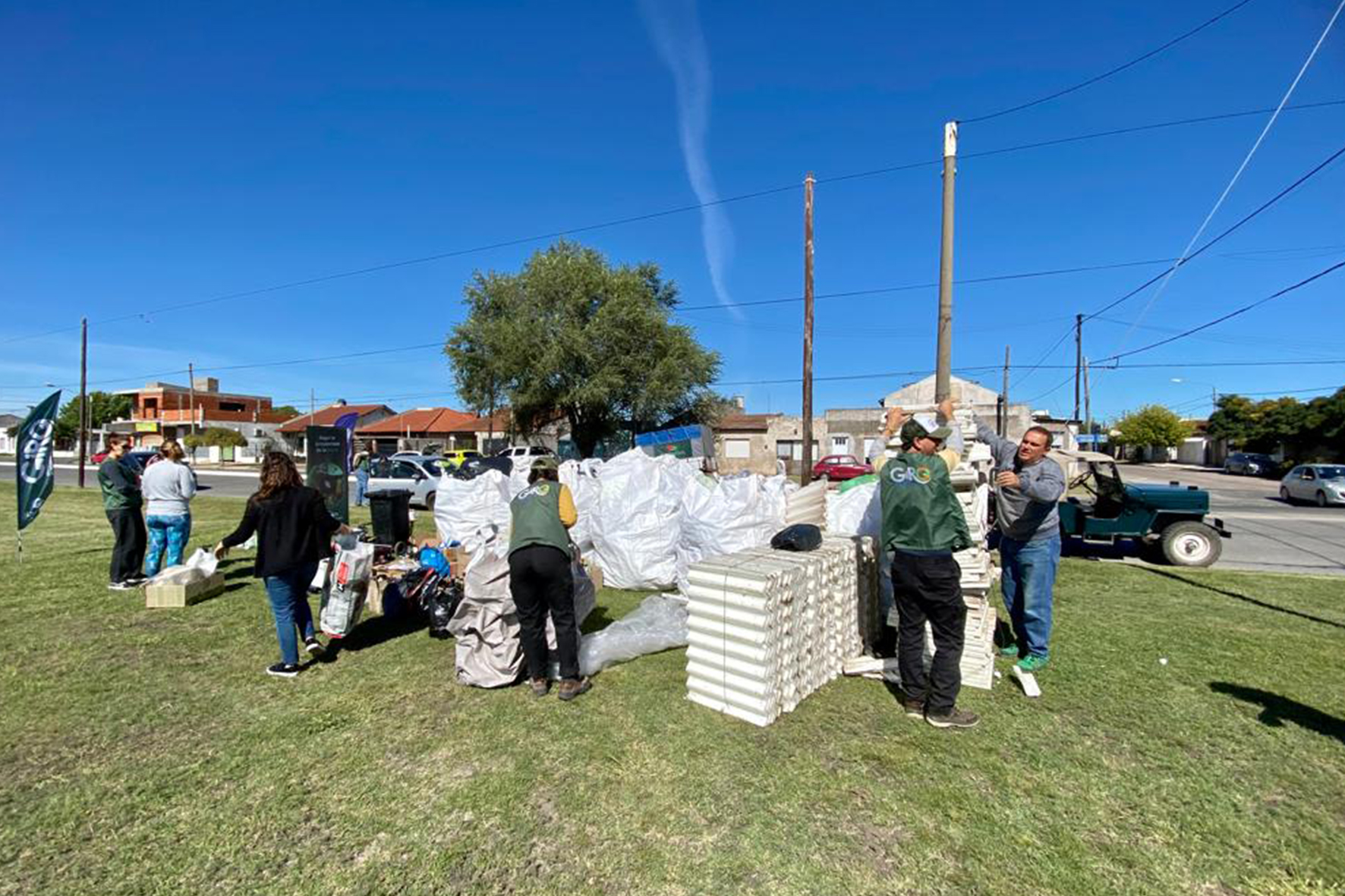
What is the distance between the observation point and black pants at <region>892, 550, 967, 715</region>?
3.65 m

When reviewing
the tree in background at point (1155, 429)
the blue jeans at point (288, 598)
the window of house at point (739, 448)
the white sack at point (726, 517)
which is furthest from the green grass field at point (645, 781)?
the tree in background at point (1155, 429)

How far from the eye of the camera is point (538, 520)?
13.0ft

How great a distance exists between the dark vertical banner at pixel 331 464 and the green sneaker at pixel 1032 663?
29.6ft

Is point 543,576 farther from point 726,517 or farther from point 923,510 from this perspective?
point 726,517

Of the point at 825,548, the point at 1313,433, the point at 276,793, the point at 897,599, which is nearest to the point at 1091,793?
the point at 897,599

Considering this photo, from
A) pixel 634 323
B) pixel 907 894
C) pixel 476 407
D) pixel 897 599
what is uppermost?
pixel 634 323

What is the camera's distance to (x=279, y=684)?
4301 millimetres

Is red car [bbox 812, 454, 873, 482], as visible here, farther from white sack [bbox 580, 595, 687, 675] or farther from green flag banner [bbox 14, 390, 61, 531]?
green flag banner [bbox 14, 390, 61, 531]

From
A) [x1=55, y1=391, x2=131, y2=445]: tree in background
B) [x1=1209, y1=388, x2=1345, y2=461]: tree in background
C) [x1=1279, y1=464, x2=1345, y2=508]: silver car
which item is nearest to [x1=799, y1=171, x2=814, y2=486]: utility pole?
[x1=1279, y1=464, x2=1345, y2=508]: silver car

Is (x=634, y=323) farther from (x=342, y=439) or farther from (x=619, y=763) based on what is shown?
(x=619, y=763)

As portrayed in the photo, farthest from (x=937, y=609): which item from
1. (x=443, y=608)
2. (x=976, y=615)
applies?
(x=443, y=608)

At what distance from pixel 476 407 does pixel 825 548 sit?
24.6 metres

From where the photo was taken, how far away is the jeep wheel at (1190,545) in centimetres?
874

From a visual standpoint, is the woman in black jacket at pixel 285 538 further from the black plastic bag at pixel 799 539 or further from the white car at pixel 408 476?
the white car at pixel 408 476
